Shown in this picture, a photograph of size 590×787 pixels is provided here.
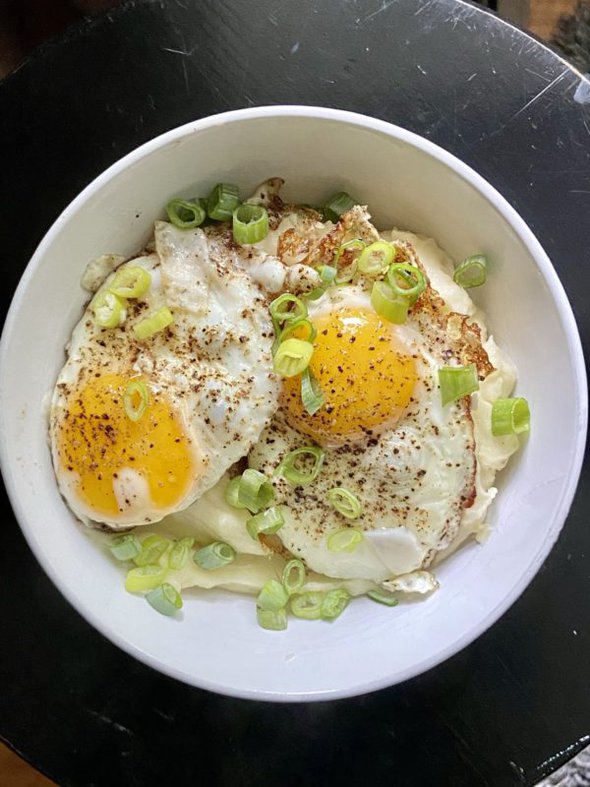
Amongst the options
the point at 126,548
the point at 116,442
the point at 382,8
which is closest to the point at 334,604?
the point at 126,548

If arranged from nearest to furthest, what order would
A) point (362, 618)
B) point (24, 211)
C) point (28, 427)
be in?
point (28, 427) < point (362, 618) < point (24, 211)

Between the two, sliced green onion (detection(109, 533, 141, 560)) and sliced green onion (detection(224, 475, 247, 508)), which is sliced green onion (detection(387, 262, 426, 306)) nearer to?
sliced green onion (detection(224, 475, 247, 508))

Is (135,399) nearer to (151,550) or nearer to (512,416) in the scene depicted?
(151,550)

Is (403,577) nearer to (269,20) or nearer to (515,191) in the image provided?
(515,191)

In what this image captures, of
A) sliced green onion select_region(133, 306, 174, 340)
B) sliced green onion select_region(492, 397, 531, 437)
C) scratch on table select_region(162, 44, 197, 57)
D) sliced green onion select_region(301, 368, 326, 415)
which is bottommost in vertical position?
sliced green onion select_region(133, 306, 174, 340)

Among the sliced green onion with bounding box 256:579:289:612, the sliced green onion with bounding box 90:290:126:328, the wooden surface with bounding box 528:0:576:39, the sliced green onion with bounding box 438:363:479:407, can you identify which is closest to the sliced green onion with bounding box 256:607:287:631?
the sliced green onion with bounding box 256:579:289:612

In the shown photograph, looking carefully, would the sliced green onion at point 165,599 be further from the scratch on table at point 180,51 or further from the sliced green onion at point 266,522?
the scratch on table at point 180,51

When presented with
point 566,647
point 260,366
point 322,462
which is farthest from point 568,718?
point 260,366
